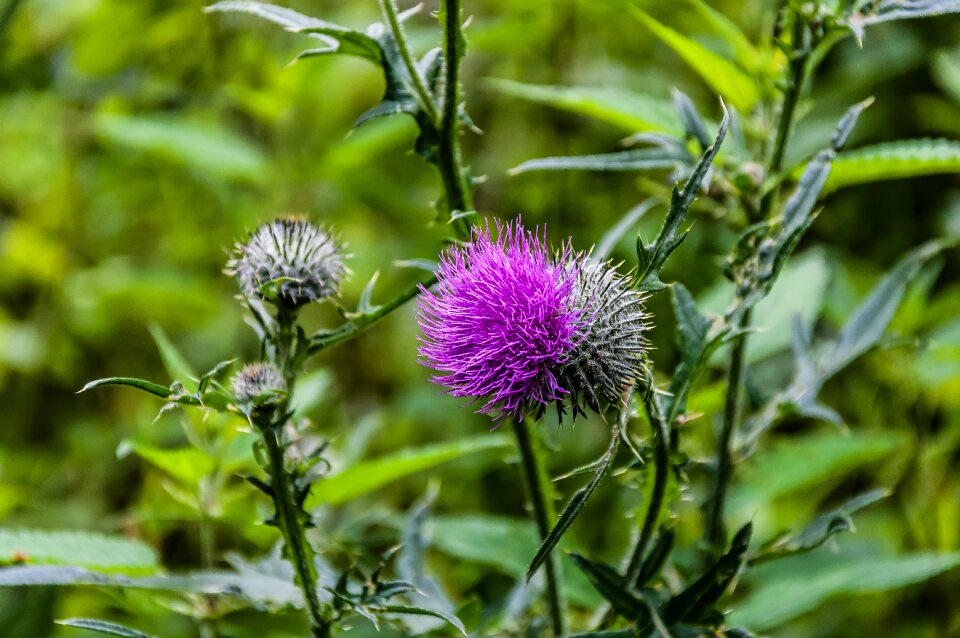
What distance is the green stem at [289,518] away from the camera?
6.30ft

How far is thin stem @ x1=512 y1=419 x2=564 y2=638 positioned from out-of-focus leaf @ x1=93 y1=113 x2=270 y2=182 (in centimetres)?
284

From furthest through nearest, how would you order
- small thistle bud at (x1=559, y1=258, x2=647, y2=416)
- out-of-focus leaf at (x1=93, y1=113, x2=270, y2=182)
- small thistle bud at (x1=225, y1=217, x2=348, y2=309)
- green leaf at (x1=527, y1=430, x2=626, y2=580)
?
1. out-of-focus leaf at (x1=93, y1=113, x2=270, y2=182)
2. small thistle bud at (x1=225, y1=217, x2=348, y2=309)
3. small thistle bud at (x1=559, y1=258, x2=647, y2=416)
4. green leaf at (x1=527, y1=430, x2=626, y2=580)

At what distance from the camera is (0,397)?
5.07m

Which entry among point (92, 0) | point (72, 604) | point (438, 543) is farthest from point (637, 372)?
point (92, 0)

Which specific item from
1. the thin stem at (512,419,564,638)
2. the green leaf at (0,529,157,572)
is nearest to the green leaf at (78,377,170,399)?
the green leaf at (0,529,157,572)

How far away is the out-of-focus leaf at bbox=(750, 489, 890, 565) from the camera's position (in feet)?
6.79

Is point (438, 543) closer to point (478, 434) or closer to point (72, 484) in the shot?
point (478, 434)

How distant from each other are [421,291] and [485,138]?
3.69 m

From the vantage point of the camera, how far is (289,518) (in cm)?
194

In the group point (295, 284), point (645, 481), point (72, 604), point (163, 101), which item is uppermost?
point (163, 101)

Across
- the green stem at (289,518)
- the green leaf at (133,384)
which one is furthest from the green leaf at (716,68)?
the green leaf at (133,384)

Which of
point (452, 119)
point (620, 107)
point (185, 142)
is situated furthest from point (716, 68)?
point (185, 142)

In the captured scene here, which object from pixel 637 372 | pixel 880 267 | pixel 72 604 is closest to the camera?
pixel 637 372

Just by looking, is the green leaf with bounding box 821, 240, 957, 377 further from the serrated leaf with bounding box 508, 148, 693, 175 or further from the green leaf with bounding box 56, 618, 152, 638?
the green leaf with bounding box 56, 618, 152, 638
